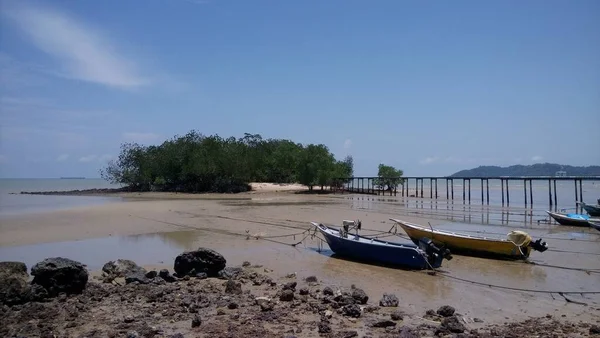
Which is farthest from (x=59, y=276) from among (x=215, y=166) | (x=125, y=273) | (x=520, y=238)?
(x=215, y=166)

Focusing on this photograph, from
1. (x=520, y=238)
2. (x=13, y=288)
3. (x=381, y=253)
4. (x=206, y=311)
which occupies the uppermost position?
(x=520, y=238)

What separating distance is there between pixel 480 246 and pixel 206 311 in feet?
37.3

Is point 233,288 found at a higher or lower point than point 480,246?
lower

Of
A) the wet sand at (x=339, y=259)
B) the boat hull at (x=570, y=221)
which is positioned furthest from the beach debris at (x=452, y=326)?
the boat hull at (x=570, y=221)

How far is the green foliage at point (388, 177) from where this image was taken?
6512 centimetres

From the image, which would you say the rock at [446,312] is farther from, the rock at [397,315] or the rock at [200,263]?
the rock at [200,263]

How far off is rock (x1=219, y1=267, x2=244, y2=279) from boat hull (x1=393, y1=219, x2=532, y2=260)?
23.1 feet

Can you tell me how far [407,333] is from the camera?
309 inches

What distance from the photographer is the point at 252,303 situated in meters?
9.89

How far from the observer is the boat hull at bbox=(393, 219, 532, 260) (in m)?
16.3

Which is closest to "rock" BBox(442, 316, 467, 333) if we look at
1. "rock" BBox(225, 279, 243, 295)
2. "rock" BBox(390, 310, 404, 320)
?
"rock" BBox(390, 310, 404, 320)

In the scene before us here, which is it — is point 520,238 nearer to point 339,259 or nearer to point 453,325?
point 339,259

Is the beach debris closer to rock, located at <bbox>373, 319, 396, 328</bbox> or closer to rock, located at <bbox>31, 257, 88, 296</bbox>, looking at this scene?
rock, located at <bbox>373, 319, 396, 328</bbox>

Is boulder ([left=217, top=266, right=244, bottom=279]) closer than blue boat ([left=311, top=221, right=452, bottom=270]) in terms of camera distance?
Yes
